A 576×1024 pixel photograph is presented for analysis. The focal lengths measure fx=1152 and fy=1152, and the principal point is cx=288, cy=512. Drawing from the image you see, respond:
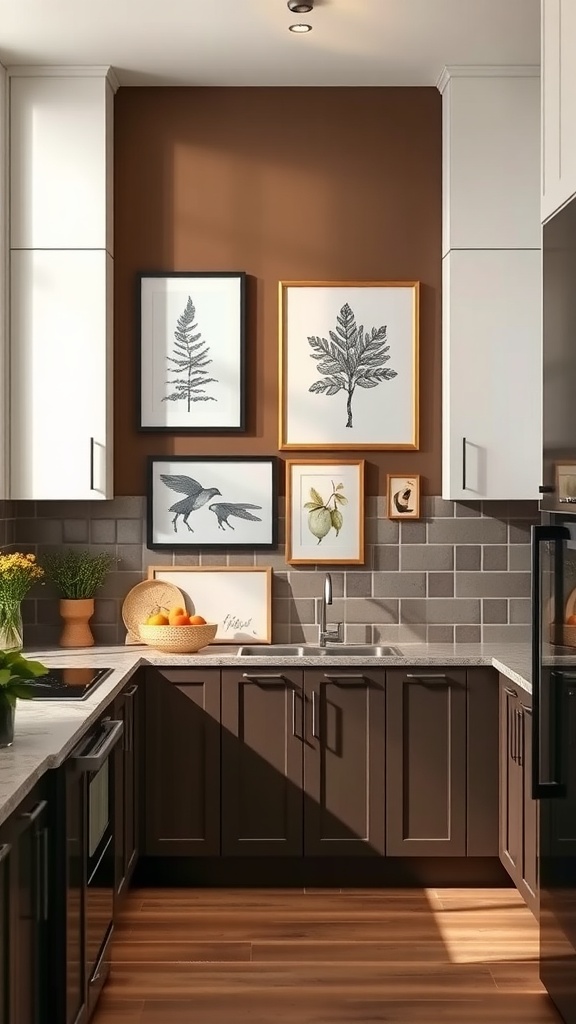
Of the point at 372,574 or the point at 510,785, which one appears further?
Answer: the point at 372,574

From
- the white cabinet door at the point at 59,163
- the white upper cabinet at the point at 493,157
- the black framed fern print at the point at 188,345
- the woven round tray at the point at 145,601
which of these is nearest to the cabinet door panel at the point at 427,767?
the woven round tray at the point at 145,601

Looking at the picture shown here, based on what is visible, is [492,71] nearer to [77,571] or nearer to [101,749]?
[77,571]

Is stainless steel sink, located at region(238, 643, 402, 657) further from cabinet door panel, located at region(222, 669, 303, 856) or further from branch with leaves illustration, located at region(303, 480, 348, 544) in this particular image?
branch with leaves illustration, located at region(303, 480, 348, 544)

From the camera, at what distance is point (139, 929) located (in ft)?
13.0

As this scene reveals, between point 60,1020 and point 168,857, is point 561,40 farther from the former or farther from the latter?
point 168,857

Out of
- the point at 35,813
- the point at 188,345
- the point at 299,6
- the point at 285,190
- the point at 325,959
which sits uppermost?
the point at 299,6

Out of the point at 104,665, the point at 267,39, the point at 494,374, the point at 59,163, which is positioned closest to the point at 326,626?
the point at 104,665

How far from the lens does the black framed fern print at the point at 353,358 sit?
4.73m

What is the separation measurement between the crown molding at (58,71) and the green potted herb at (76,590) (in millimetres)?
1898

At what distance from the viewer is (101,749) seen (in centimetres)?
→ 305

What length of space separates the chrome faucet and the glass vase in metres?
1.21

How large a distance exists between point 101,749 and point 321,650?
5.66ft

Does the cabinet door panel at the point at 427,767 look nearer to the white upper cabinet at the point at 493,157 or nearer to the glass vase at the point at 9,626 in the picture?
the glass vase at the point at 9,626

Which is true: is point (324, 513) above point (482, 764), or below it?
above
